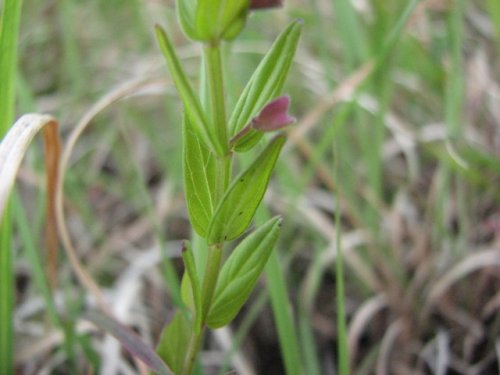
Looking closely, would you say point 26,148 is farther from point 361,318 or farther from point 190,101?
point 361,318

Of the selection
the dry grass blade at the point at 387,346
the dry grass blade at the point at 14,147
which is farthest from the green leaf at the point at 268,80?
the dry grass blade at the point at 387,346

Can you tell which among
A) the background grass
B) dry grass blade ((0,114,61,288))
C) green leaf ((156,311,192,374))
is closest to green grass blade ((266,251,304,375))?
the background grass

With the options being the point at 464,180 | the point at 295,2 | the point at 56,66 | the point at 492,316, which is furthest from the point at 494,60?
the point at 56,66

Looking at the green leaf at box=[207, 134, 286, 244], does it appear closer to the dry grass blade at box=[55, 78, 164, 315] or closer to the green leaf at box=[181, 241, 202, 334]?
the green leaf at box=[181, 241, 202, 334]

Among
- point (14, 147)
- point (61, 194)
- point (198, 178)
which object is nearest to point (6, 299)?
point (61, 194)

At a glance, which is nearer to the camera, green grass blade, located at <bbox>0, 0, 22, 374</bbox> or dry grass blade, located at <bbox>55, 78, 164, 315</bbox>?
green grass blade, located at <bbox>0, 0, 22, 374</bbox>

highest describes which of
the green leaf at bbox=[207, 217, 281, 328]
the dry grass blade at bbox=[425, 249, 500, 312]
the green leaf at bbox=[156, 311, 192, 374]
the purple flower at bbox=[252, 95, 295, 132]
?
the purple flower at bbox=[252, 95, 295, 132]
